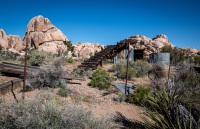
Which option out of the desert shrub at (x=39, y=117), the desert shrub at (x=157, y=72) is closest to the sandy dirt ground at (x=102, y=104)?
the desert shrub at (x=39, y=117)

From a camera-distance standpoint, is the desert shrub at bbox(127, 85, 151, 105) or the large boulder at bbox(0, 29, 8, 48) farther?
the large boulder at bbox(0, 29, 8, 48)

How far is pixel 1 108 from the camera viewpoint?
350 centimetres

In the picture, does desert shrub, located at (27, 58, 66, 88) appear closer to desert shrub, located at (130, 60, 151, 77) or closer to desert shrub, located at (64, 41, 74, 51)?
desert shrub, located at (130, 60, 151, 77)

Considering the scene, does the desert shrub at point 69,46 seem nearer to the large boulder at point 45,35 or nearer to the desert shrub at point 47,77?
the large boulder at point 45,35

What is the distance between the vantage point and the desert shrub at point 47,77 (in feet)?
25.9

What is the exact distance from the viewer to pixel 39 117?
3.19m

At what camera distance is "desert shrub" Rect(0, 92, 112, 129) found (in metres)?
3.16

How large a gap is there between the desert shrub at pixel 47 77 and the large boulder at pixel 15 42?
136 ft

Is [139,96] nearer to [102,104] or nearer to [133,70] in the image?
[102,104]

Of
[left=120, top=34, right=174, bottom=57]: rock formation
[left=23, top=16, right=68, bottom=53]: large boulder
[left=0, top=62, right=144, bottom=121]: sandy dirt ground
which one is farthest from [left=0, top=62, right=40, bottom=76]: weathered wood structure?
[left=23, top=16, right=68, bottom=53]: large boulder

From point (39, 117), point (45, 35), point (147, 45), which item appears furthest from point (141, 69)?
point (45, 35)

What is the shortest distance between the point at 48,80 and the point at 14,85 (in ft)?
4.94

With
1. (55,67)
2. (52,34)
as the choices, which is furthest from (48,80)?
(52,34)

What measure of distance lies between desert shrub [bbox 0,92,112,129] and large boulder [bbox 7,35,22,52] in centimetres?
4637
